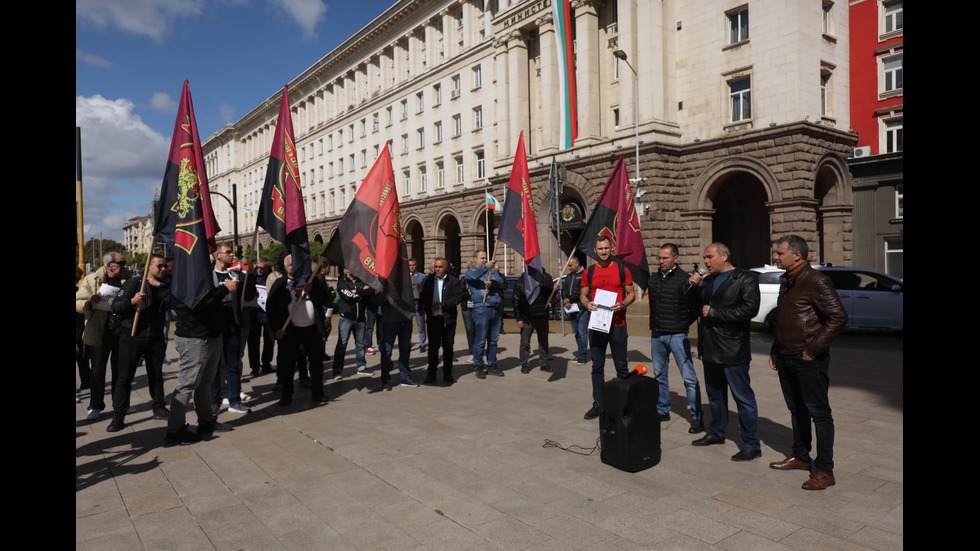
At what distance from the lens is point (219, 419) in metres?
7.43

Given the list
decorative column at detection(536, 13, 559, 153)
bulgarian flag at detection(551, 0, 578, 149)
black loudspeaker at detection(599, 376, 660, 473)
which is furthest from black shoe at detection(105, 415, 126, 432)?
decorative column at detection(536, 13, 559, 153)

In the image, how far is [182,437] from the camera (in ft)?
20.9

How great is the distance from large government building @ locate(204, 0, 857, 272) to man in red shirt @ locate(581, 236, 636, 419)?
20.9 feet

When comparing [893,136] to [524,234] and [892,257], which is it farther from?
[524,234]

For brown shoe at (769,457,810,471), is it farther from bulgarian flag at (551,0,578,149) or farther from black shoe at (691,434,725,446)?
bulgarian flag at (551,0,578,149)

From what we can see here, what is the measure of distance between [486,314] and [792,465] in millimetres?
5739

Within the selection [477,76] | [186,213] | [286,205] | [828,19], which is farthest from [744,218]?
[186,213]

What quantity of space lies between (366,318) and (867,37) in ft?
77.1

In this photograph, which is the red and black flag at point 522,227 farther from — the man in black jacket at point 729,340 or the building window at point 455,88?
the building window at point 455,88

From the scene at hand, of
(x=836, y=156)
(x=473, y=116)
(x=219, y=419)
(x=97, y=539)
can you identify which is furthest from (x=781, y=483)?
(x=473, y=116)

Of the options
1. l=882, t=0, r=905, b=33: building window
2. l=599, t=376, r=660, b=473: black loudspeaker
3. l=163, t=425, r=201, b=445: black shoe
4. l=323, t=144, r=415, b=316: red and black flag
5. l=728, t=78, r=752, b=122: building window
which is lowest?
l=163, t=425, r=201, b=445: black shoe

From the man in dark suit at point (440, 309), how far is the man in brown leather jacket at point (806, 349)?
211 inches

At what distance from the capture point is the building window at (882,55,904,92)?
23328mm

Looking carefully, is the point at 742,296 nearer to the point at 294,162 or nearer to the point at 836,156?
the point at 294,162
